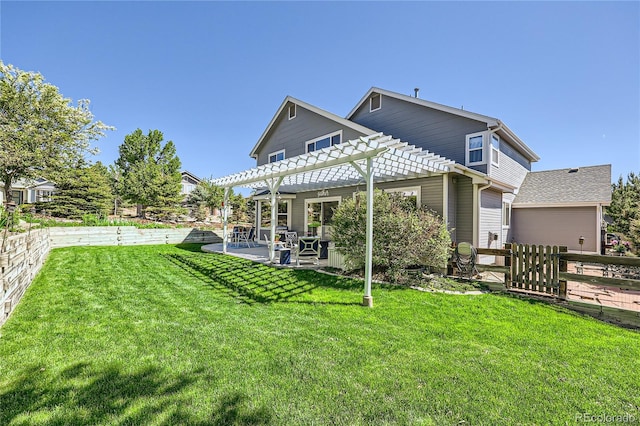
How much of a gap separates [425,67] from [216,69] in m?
10.3

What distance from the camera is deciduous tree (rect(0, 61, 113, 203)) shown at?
14.2m

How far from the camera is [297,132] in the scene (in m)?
14.1

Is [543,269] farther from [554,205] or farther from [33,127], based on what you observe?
[33,127]

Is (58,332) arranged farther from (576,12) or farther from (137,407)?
(576,12)

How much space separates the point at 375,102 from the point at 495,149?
222 inches

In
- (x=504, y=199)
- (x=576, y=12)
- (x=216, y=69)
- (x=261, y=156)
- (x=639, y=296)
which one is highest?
(x=216, y=69)

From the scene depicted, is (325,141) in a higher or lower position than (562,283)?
higher

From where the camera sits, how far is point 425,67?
1277 cm

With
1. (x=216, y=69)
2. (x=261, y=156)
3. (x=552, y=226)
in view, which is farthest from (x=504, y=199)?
(x=216, y=69)

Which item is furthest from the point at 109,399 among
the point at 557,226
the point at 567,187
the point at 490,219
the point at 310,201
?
the point at 567,187

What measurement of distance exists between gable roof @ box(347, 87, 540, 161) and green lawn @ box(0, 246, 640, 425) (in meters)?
6.83

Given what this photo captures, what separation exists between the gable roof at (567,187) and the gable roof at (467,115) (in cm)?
140

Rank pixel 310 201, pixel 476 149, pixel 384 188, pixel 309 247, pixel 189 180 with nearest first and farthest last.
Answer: pixel 309 247
pixel 476 149
pixel 384 188
pixel 310 201
pixel 189 180

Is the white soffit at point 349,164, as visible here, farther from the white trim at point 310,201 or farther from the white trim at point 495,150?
the white trim at point 495,150
